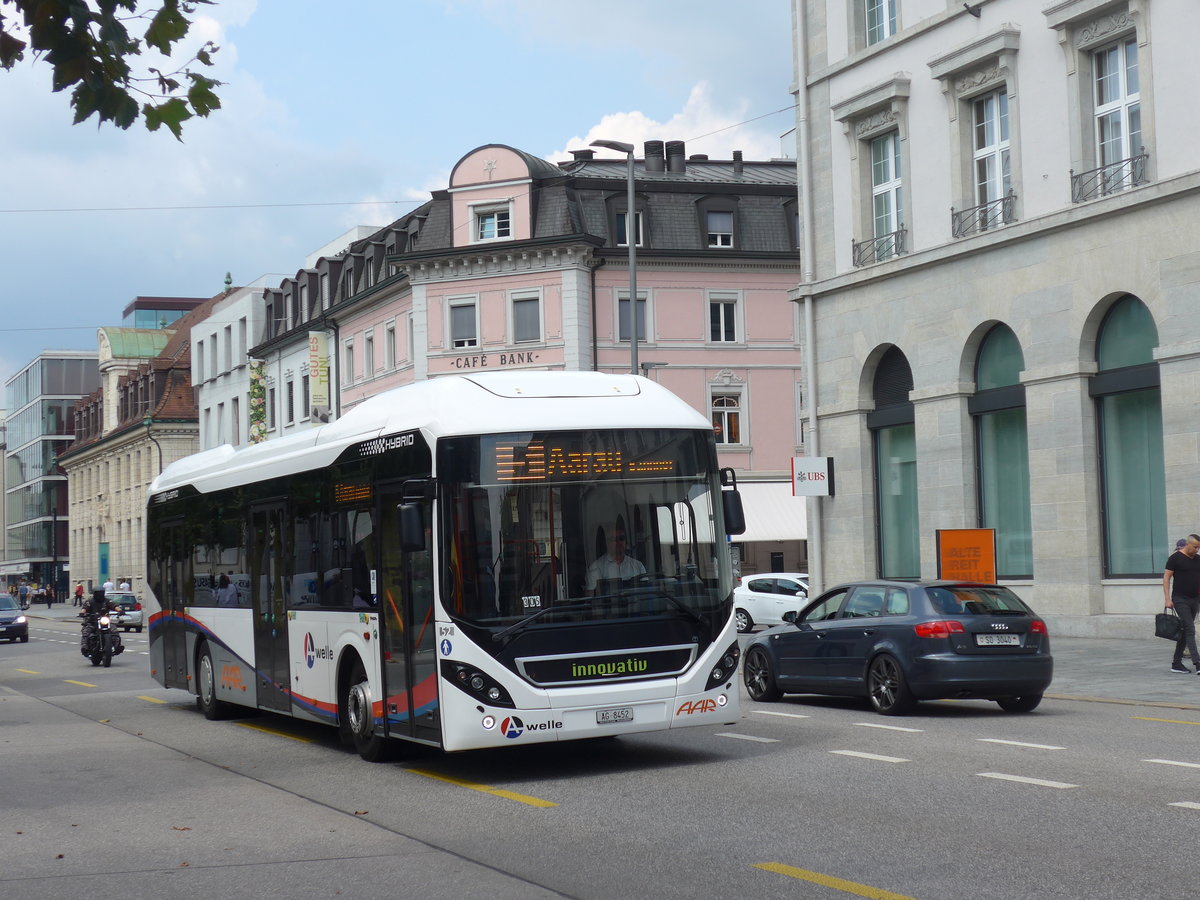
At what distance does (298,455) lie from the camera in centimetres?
1516

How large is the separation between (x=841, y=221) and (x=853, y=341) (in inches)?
100

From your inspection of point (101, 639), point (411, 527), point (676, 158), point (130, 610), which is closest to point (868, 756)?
point (411, 527)

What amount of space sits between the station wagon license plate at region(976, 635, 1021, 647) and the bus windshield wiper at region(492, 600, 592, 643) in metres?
5.61

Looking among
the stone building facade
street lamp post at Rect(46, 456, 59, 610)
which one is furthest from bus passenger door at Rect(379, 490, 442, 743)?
street lamp post at Rect(46, 456, 59, 610)

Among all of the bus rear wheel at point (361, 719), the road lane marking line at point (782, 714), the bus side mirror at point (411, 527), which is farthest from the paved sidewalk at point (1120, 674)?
the bus side mirror at point (411, 527)

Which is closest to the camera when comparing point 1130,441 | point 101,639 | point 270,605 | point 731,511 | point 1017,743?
point 731,511

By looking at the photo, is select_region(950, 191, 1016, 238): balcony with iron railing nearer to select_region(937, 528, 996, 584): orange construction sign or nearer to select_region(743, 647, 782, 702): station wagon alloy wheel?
select_region(937, 528, 996, 584): orange construction sign

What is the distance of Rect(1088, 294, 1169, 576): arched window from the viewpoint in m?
26.2

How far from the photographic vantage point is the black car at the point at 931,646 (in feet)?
51.4

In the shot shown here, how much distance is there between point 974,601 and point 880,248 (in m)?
17.4

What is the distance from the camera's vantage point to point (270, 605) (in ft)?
52.1

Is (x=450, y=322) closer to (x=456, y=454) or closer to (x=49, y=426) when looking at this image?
(x=456, y=454)

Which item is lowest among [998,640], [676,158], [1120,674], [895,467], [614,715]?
[1120,674]

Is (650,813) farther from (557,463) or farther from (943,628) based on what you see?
(943,628)
